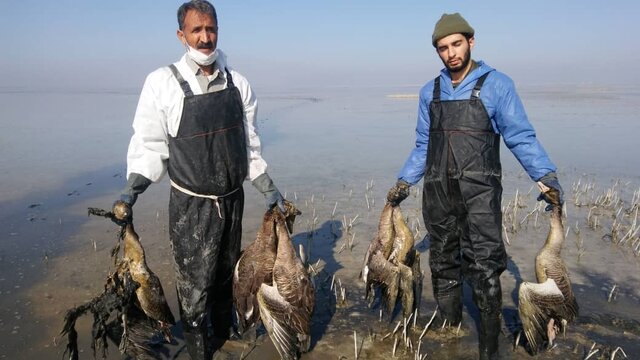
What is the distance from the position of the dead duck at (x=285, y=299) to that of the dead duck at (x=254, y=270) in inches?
3.3

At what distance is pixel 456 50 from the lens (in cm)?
393

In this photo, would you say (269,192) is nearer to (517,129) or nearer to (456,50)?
(456,50)

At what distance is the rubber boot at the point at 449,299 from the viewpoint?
15.0 feet

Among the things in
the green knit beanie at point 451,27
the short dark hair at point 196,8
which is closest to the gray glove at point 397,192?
the green knit beanie at point 451,27

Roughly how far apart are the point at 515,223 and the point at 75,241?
23.3ft

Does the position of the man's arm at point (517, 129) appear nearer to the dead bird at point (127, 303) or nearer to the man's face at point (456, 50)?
the man's face at point (456, 50)

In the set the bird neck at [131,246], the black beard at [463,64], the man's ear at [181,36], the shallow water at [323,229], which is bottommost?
the shallow water at [323,229]

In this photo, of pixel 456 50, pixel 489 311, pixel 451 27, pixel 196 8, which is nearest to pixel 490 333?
pixel 489 311

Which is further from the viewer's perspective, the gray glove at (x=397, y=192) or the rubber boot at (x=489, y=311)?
the gray glove at (x=397, y=192)

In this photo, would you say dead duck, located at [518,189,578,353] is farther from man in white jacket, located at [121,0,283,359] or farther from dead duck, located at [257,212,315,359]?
man in white jacket, located at [121,0,283,359]

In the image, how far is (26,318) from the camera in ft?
15.9

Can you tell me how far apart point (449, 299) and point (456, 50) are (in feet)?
7.98

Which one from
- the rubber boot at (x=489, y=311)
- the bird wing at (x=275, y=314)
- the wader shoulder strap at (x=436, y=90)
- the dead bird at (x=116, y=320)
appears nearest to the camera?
the dead bird at (x=116, y=320)

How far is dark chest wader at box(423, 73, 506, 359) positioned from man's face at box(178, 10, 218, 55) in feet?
6.64
